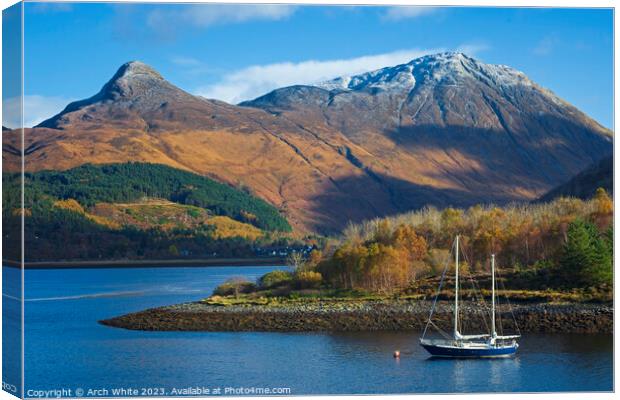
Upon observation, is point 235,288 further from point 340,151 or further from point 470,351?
point 340,151

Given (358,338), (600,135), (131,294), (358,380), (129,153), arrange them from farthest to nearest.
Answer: (600,135)
(129,153)
(131,294)
(358,338)
(358,380)

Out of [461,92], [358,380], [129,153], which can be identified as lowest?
[358,380]

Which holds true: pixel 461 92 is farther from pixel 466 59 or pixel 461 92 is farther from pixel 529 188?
pixel 529 188

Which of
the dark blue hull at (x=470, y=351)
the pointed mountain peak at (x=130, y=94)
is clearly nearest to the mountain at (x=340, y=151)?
the pointed mountain peak at (x=130, y=94)

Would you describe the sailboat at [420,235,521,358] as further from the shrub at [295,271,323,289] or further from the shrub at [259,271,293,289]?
the shrub at [259,271,293,289]

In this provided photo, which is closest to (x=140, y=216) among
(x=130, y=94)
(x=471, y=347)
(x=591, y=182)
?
(x=130, y=94)

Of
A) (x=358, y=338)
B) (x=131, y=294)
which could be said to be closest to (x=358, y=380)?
(x=358, y=338)

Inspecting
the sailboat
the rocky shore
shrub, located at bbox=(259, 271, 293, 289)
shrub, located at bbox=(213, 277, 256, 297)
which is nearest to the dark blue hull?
the sailboat

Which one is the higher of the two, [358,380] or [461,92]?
[461,92]
